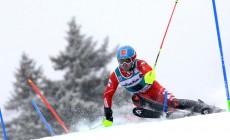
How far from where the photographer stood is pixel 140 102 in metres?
8.38

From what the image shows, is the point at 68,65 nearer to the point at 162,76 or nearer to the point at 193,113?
the point at 193,113

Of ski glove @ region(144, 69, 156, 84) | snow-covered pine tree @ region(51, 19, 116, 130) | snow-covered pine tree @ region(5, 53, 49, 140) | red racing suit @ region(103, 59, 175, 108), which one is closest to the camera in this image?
ski glove @ region(144, 69, 156, 84)

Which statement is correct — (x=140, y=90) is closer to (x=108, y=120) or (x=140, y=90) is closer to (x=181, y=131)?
(x=108, y=120)

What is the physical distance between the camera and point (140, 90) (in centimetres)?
846

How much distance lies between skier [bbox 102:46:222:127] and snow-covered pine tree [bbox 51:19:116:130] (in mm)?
13648

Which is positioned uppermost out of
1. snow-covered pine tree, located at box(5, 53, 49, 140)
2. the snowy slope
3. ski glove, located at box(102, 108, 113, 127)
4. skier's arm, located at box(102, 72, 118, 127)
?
snow-covered pine tree, located at box(5, 53, 49, 140)

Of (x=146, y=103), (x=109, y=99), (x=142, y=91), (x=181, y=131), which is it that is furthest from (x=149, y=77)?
(x=181, y=131)

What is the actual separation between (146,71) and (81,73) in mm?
18328

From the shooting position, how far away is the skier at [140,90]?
783 cm

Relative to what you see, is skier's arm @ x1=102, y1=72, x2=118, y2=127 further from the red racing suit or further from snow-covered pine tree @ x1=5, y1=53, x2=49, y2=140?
snow-covered pine tree @ x1=5, y1=53, x2=49, y2=140

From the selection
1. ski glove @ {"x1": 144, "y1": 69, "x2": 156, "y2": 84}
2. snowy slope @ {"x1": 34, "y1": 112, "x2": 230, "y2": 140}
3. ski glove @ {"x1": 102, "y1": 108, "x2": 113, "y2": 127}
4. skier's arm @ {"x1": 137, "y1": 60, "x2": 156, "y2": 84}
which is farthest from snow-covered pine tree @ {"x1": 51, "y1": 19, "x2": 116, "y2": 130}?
snowy slope @ {"x1": 34, "y1": 112, "x2": 230, "y2": 140}

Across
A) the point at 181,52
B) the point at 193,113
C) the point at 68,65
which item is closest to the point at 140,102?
the point at 193,113

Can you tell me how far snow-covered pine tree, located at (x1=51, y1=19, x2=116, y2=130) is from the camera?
23000 mm

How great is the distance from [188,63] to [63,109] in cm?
2964
